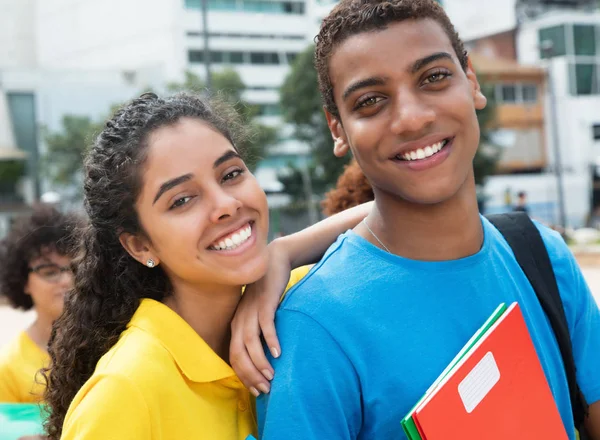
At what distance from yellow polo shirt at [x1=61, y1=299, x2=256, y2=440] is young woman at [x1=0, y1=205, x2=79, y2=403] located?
5.06 ft

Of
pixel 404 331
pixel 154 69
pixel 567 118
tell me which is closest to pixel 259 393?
pixel 404 331

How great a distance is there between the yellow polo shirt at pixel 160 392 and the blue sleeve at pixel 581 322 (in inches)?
33.2

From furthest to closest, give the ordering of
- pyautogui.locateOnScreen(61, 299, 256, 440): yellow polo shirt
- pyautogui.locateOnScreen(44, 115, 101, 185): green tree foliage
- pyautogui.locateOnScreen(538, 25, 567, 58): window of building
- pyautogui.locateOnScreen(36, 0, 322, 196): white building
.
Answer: pyautogui.locateOnScreen(36, 0, 322, 196): white building
pyautogui.locateOnScreen(538, 25, 567, 58): window of building
pyautogui.locateOnScreen(44, 115, 101, 185): green tree foliage
pyautogui.locateOnScreen(61, 299, 256, 440): yellow polo shirt

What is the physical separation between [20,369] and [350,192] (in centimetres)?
164

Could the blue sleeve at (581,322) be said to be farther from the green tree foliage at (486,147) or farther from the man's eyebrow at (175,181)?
the green tree foliage at (486,147)

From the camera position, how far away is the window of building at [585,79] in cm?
3972

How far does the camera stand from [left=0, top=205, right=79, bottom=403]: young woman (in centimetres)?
347

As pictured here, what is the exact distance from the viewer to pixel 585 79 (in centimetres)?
4003

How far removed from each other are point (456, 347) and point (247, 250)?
61cm

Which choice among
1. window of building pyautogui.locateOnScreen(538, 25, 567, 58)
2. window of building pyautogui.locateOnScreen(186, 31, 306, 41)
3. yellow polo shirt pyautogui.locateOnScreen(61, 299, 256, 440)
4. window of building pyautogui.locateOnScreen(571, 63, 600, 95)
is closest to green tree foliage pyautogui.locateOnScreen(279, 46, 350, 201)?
window of building pyautogui.locateOnScreen(538, 25, 567, 58)

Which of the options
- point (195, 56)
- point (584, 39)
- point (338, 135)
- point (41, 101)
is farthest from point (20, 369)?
point (195, 56)

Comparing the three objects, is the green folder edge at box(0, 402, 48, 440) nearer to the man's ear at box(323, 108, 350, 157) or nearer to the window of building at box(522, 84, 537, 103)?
the man's ear at box(323, 108, 350, 157)

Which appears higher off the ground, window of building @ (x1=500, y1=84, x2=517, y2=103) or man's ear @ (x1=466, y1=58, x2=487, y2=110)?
man's ear @ (x1=466, y1=58, x2=487, y2=110)

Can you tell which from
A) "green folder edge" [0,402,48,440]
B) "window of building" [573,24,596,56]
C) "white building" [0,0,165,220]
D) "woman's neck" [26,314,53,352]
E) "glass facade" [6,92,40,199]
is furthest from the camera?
"glass facade" [6,92,40,199]
